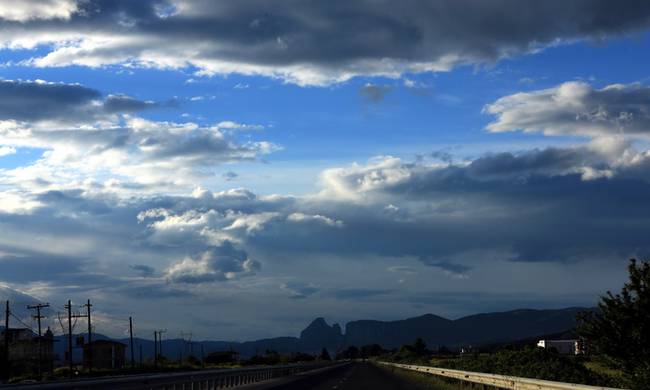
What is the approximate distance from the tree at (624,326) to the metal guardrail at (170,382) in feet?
57.7

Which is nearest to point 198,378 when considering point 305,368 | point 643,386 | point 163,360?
point 643,386

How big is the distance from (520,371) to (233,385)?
19654 millimetres

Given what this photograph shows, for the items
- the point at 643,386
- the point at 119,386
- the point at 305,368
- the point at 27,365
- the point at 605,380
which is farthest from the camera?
the point at 27,365

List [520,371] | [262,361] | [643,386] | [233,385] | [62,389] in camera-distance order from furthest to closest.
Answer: [262,361] < [233,385] < [520,371] < [62,389] < [643,386]

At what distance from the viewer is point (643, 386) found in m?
21.7

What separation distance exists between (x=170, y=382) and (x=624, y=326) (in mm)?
18802

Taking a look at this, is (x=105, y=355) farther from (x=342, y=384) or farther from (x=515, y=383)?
(x=515, y=383)

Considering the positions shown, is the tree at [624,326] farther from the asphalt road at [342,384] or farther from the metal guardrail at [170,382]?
the metal guardrail at [170,382]

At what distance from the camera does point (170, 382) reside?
35281mm

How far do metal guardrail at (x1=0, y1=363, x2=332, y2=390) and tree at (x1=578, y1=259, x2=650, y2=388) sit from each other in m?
17.6

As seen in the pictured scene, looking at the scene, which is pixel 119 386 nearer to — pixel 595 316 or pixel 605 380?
pixel 605 380

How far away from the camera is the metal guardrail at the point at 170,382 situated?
1059 inches

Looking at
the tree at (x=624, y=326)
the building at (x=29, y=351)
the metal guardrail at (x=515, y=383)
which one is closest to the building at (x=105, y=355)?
the building at (x=29, y=351)

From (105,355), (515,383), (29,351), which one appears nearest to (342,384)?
(515,383)
